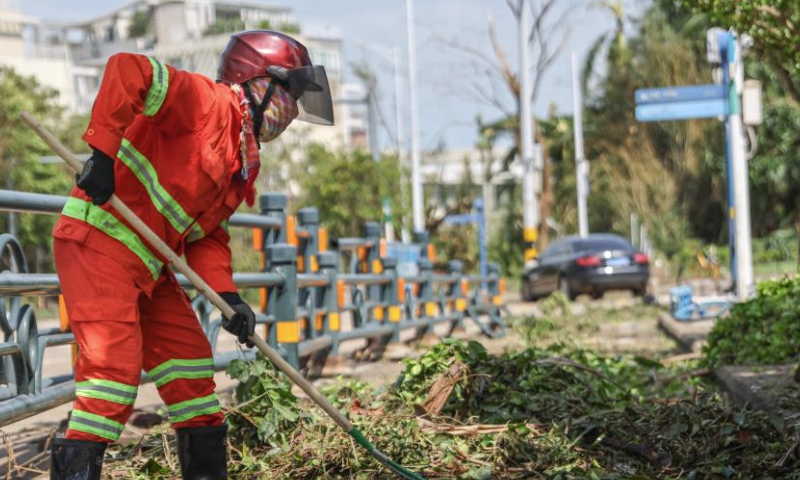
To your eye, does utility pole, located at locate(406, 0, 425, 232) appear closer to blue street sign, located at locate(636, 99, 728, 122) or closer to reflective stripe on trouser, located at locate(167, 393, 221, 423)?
blue street sign, located at locate(636, 99, 728, 122)

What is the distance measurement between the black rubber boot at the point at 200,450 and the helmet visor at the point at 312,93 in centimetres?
116

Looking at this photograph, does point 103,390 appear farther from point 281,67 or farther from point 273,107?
point 281,67

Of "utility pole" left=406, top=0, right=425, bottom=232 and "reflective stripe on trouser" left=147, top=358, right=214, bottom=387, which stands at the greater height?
"utility pole" left=406, top=0, right=425, bottom=232

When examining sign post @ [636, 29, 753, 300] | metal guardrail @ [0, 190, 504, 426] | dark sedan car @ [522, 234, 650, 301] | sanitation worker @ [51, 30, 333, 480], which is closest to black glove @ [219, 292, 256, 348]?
sanitation worker @ [51, 30, 333, 480]

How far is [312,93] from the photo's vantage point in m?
4.56

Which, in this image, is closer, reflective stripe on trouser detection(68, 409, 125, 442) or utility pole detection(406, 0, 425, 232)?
reflective stripe on trouser detection(68, 409, 125, 442)

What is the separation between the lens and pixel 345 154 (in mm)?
34125

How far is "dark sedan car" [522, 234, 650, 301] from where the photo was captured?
2256 centimetres

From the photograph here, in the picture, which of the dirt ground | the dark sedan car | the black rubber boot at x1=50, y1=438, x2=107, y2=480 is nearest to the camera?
the black rubber boot at x1=50, y1=438, x2=107, y2=480

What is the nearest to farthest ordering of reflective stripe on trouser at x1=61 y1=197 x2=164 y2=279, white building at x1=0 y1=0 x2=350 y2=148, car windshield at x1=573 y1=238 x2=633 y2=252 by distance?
1. reflective stripe on trouser at x1=61 y1=197 x2=164 y2=279
2. car windshield at x1=573 y1=238 x2=633 y2=252
3. white building at x1=0 y1=0 x2=350 y2=148

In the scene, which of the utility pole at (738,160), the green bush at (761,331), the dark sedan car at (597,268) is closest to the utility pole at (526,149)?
the dark sedan car at (597,268)

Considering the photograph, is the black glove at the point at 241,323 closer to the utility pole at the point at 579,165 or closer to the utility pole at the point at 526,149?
the utility pole at the point at 526,149

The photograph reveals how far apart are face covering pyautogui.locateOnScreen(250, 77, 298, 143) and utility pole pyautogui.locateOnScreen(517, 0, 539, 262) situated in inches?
786

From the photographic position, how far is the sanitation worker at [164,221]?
3.79m
